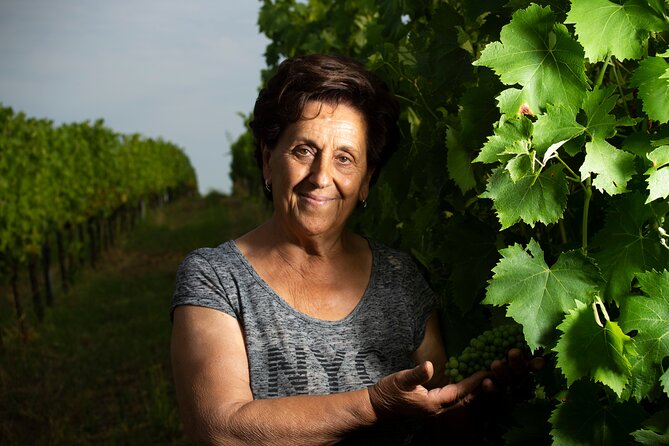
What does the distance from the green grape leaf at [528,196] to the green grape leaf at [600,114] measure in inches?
4.1

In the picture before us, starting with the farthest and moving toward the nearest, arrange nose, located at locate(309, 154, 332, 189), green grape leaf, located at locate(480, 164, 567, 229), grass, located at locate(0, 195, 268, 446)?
grass, located at locate(0, 195, 268, 446)
nose, located at locate(309, 154, 332, 189)
green grape leaf, located at locate(480, 164, 567, 229)

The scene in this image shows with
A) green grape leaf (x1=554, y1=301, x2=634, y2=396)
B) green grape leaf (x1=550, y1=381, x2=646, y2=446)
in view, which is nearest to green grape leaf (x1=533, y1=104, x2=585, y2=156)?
green grape leaf (x1=554, y1=301, x2=634, y2=396)

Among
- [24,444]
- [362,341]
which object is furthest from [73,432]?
[362,341]

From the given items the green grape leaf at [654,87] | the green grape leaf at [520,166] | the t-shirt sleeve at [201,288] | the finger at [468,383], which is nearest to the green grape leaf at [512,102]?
the green grape leaf at [520,166]

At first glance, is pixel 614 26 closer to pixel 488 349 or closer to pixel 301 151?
pixel 488 349

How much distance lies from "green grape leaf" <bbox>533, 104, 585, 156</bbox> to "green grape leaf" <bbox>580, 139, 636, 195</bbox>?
5 centimetres

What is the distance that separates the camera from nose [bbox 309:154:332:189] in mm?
2484

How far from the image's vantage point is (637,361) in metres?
1.69

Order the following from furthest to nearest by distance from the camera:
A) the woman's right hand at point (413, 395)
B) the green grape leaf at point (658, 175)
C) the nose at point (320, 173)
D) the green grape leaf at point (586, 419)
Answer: the nose at point (320, 173)
the woman's right hand at point (413, 395)
the green grape leaf at point (586, 419)
the green grape leaf at point (658, 175)

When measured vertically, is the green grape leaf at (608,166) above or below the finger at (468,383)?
above

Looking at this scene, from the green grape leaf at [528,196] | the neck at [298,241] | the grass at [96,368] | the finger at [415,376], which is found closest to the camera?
the green grape leaf at [528,196]

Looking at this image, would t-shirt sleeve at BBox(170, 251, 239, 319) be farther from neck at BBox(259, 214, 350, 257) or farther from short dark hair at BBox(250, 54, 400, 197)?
short dark hair at BBox(250, 54, 400, 197)

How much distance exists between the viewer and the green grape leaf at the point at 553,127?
5.49 ft

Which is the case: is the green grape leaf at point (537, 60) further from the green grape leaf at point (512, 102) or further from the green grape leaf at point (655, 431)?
the green grape leaf at point (655, 431)
